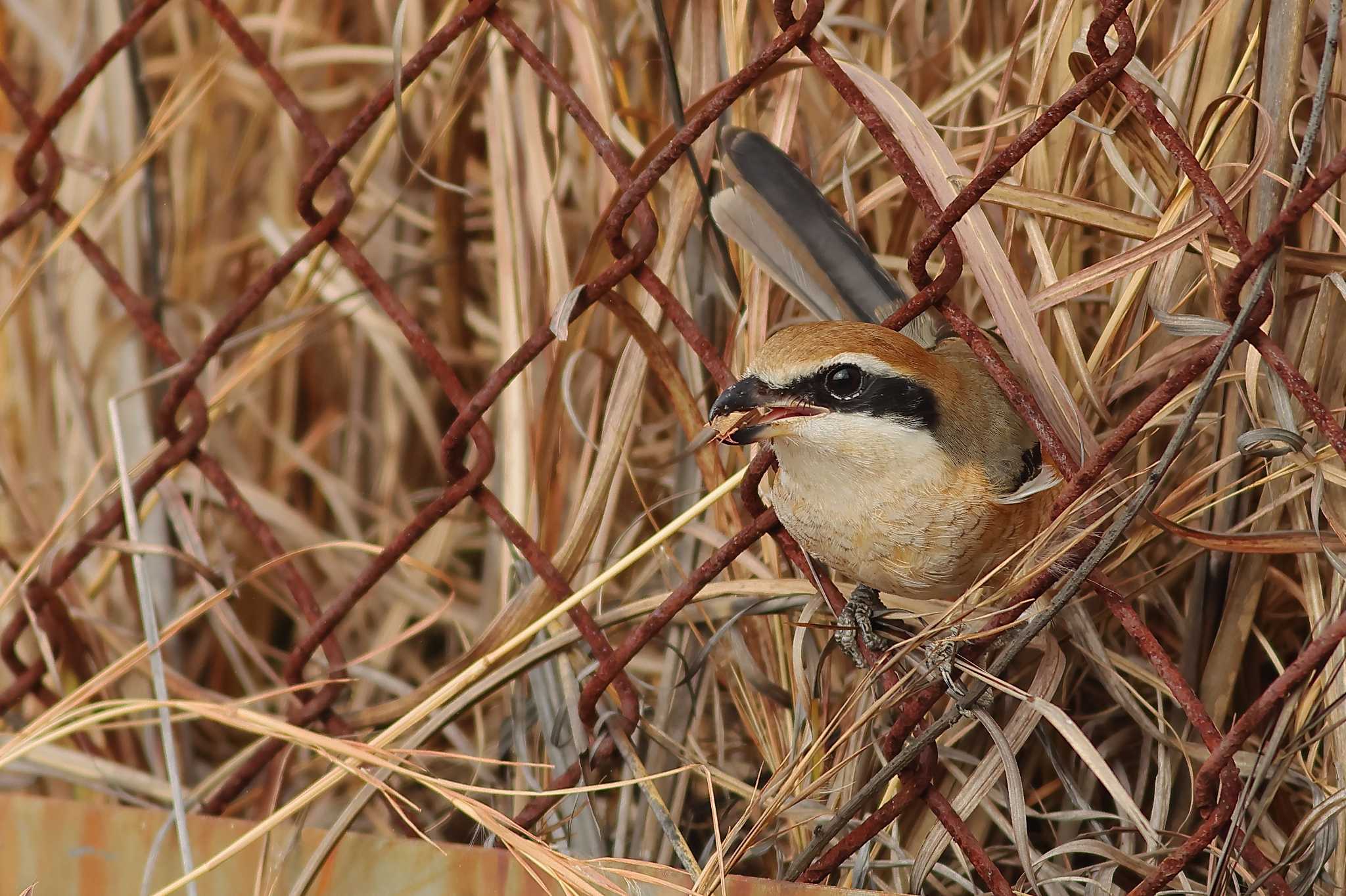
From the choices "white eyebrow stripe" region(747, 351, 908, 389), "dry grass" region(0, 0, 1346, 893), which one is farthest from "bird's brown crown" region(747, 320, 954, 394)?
"dry grass" region(0, 0, 1346, 893)

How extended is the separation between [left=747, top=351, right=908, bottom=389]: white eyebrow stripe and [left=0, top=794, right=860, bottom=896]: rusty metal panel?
1.97 ft

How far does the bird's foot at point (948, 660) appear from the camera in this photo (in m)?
1.08

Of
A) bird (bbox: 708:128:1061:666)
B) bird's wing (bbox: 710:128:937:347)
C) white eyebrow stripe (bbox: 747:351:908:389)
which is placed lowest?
bird (bbox: 708:128:1061:666)

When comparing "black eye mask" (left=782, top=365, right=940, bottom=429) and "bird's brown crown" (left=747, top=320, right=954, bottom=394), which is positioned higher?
"bird's brown crown" (left=747, top=320, right=954, bottom=394)

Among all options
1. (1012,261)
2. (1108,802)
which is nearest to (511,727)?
(1108,802)

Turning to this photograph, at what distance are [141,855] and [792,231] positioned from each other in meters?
0.98

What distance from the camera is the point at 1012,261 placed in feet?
4.58

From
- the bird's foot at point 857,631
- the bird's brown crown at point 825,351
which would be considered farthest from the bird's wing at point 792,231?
the bird's foot at point 857,631

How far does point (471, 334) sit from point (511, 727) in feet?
2.96

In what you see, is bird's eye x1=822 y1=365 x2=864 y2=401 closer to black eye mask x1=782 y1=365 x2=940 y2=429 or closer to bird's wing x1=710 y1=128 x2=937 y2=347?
black eye mask x1=782 y1=365 x2=940 y2=429

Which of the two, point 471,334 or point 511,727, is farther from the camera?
point 471,334

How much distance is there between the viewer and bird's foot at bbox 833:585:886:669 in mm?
1227

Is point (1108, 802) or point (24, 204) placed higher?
point (24, 204)

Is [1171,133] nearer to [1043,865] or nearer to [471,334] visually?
[1043,865]
